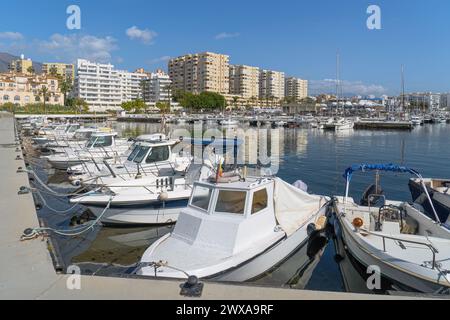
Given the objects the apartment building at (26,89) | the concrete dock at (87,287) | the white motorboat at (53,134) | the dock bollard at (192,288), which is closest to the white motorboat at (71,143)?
the white motorboat at (53,134)

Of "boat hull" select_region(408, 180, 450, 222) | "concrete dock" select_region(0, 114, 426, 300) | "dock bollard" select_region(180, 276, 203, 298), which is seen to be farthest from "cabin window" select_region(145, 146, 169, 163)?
"dock bollard" select_region(180, 276, 203, 298)

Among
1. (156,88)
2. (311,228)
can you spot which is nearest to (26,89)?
(156,88)

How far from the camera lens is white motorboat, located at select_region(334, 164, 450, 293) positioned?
7980 millimetres

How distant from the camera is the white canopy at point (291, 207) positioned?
10.5 metres

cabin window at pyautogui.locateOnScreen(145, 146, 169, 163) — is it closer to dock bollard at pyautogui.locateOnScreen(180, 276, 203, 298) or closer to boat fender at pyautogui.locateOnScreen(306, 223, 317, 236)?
boat fender at pyautogui.locateOnScreen(306, 223, 317, 236)

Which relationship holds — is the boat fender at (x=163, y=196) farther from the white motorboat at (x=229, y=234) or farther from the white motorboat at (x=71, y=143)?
the white motorboat at (x=71, y=143)

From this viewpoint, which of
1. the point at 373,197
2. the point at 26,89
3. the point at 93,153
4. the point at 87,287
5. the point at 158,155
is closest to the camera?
the point at 87,287

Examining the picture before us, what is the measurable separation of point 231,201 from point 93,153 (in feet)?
60.9

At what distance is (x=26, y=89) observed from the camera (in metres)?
126

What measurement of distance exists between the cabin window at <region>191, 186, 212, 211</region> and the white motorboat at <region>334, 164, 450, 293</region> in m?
4.09

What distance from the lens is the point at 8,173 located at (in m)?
18.0

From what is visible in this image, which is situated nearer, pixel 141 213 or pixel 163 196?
pixel 163 196

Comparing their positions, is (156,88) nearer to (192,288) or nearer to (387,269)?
(387,269)
